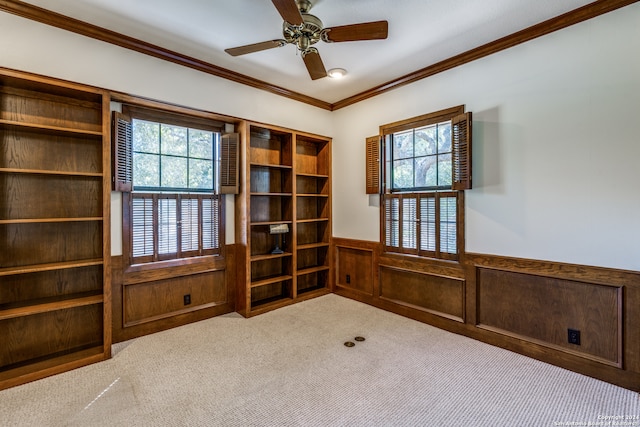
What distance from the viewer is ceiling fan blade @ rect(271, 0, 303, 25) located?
170cm

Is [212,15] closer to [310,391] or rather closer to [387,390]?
[310,391]

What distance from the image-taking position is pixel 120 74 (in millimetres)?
2713

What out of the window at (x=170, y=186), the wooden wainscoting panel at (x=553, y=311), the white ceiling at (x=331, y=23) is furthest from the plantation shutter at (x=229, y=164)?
the wooden wainscoting panel at (x=553, y=311)

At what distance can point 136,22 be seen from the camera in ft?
8.09

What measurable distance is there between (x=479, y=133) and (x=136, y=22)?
3282 millimetres

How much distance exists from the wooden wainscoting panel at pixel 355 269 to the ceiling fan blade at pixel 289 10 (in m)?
2.86

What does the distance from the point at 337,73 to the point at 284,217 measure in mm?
→ 1971

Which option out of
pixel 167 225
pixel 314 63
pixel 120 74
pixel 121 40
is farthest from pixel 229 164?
pixel 314 63

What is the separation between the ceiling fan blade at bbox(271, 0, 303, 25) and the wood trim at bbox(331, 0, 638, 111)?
1970 mm

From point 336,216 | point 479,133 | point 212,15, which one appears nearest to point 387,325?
point 336,216

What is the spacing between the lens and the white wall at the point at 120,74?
7.52 ft

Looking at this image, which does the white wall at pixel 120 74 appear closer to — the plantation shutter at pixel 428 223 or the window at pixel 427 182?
the window at pixel 427 182

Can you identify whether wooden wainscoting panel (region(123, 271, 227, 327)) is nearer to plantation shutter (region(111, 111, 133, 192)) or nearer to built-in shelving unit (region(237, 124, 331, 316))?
built-in shelving unit (region(237, 124, 331, 316))

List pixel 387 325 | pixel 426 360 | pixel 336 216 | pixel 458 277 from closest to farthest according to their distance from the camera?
pixel 426 360 < pixel 458 277 < pixel 387 325 < pixel 336 216
